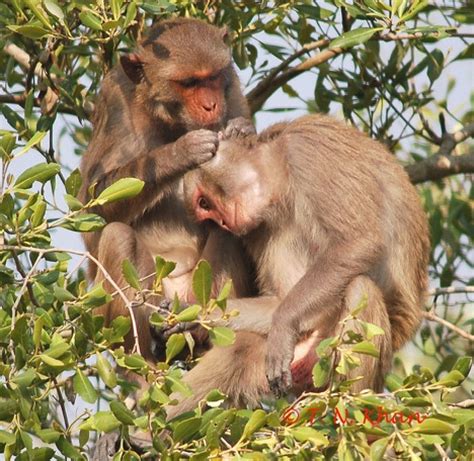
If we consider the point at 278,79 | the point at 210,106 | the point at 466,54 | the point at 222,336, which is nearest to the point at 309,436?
the point at 222,336

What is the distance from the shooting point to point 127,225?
7809 mm

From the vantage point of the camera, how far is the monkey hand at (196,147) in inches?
293

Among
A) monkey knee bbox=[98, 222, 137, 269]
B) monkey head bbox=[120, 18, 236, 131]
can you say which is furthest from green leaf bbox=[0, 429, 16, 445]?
monkey head bbox=[120, 18, 236, 131]

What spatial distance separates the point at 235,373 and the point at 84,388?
2155 millimetres

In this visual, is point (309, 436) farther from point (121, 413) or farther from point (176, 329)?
point (176, 329)

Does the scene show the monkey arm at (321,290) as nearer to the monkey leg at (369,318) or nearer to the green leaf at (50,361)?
the monkey leg at (369,318)

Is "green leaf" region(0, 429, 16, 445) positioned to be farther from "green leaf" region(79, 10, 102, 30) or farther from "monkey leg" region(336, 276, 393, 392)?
"monkey leg" region(336, 276, 393, 392)

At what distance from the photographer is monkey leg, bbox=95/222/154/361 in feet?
24.7

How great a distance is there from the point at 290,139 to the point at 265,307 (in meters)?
1.11

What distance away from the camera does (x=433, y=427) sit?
5117mm

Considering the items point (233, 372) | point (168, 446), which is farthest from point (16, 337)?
point (233, 372)

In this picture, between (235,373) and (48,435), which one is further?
(235,373)

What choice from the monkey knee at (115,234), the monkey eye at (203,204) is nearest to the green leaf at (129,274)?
the monkey knee at (115,234)

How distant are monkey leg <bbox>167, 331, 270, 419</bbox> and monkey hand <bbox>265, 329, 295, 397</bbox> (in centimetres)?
38
